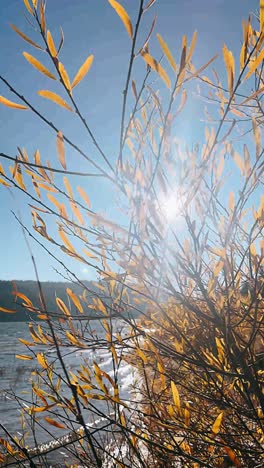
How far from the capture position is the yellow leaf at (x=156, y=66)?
0.90 meters

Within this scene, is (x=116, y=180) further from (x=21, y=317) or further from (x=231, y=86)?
(x=21, y=317)

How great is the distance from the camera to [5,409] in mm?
13883

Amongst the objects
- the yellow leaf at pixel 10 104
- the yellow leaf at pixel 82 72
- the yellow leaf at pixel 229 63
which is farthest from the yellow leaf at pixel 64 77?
the yellow leaf at pixel 229 63

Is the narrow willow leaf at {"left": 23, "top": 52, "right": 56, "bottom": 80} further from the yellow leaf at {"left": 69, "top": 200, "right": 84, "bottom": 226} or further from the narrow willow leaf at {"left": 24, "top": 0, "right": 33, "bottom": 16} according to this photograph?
the yellow leaf at {"left": 69, "top": 200, "right": 84, "bottom": 226}

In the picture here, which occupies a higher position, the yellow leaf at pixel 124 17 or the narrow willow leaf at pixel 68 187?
the yellow leaf at pixel 124 17

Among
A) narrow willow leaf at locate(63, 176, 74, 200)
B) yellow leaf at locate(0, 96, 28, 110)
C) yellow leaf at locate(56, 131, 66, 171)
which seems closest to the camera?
yellow leaf at locate(0, 96, 28, 110)

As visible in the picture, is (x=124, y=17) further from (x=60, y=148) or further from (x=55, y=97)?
(x=60, y=148)

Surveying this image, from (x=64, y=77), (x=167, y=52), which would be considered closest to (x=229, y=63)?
(x=167, y=52)

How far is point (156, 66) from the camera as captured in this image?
0.92 meters

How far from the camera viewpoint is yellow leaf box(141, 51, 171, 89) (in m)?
0.90

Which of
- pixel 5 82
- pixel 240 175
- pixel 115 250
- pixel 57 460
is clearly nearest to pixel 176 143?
pixel 240 175

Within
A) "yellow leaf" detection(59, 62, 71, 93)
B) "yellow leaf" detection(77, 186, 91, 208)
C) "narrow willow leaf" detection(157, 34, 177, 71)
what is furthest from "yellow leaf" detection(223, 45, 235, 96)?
"yellow leaf" detection(77, 186, 91, 208)

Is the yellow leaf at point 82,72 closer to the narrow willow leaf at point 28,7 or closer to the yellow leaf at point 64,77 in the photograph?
the yellow leaf at point 64,77

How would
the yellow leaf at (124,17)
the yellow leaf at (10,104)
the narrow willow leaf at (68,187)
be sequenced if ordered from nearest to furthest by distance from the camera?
1. the yellow leaf at (124,17)
2. the yellow leaf at (10,104)
3. the narrow willow leaf at (68,187)
